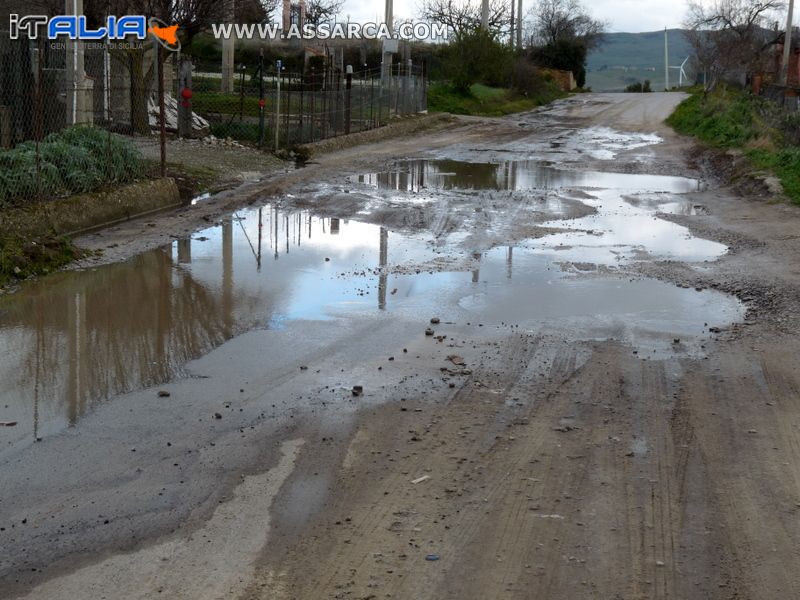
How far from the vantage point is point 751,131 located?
1081 inches

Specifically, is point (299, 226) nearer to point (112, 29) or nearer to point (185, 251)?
point (185, 251)

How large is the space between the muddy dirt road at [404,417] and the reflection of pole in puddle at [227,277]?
52 millimetres

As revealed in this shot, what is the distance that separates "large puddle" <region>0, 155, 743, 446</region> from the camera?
7645mm

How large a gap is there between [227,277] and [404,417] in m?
4.71

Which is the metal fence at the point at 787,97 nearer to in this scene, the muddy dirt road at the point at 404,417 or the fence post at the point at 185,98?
the fence post at the point at 185,98

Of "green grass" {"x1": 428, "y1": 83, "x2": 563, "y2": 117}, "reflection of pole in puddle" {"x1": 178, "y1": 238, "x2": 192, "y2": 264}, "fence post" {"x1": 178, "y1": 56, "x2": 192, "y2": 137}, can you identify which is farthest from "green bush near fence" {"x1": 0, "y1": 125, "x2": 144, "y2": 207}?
"green grass" {"x1": 428, "y1": 83, "x2": 563, "y2": 117}

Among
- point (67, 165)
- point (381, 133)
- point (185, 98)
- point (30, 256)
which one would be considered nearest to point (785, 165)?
point (185, 98)

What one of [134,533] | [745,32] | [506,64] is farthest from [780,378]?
[745,32]

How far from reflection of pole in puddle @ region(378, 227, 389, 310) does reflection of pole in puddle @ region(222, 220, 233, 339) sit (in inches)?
58.5

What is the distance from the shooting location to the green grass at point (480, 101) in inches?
1777

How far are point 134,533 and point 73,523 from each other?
1.15ft

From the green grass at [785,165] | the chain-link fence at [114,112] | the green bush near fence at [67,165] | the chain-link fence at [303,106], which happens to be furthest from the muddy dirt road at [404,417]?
the chain-link fence at [303,106]

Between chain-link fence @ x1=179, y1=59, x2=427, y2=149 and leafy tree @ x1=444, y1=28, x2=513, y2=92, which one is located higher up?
leafy tree @ x1=444, y1=28, x2=513, y2=92

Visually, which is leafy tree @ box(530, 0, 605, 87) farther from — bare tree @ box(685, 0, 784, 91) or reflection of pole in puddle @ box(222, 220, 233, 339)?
reflection of pole in puddle @ box(222, 220, 233, 339)
